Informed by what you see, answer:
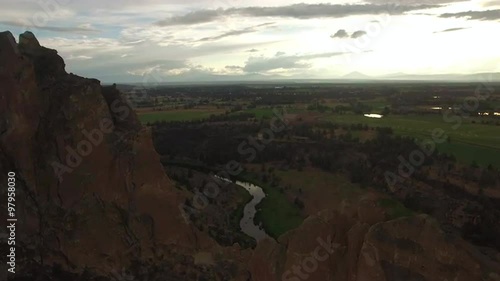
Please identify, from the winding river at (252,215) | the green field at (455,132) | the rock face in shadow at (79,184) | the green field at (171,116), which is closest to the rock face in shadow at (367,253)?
the rock face in shadow at (79,184)

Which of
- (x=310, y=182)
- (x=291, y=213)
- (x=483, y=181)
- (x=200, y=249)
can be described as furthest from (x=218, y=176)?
(x=200, y=249)

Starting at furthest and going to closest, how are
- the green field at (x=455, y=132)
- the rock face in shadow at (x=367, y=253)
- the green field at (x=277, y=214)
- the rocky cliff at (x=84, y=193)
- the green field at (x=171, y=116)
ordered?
the green field at (x=171, y=116) < the green field at (x=455, y=132) < the green field at (x=277, y=214) < the rocky cliff at (x=84, y=193) < the rock face in shadow at (x=367, y=253)

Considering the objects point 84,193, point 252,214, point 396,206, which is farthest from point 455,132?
point 84,193

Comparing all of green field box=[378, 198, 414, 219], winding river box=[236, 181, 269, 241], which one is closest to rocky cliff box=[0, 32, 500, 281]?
winding river box=[236, 181, 269, 241]

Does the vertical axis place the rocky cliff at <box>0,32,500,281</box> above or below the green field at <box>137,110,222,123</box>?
above

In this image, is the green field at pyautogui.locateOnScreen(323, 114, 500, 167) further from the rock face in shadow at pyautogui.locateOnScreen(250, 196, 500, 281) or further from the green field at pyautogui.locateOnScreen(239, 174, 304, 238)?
the rock face in shadow at pyautogui.locateOnScreen(250, 196, 500, 281)

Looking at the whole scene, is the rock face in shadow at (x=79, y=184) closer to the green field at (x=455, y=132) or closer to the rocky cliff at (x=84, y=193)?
the rocky cliff at (x=84, y=193)

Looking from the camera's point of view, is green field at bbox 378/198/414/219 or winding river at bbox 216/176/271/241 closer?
winding river at bbox 216/176/271/241
